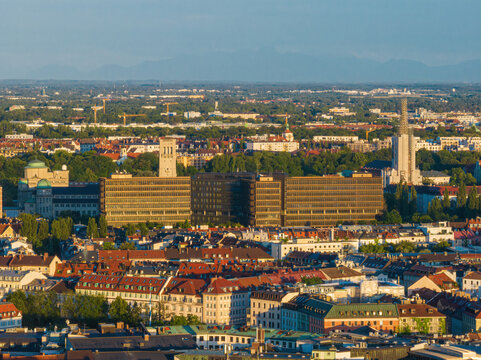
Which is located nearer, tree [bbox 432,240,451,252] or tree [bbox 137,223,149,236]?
tree [bbox 432,240,451,252]

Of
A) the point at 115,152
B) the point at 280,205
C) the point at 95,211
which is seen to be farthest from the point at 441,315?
the point at 115,152

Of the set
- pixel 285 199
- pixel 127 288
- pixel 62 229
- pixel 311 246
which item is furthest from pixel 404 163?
pixel 127 288

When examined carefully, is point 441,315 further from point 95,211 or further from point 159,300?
point 95,211

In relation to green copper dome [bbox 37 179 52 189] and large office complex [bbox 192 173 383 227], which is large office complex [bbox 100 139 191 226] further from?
green copper dome [bbox 37 179 52 189]

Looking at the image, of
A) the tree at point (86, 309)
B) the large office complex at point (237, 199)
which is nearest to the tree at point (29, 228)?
the large office complex at point (237, 199)

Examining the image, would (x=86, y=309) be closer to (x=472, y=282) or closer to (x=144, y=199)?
(x=472, y=282)

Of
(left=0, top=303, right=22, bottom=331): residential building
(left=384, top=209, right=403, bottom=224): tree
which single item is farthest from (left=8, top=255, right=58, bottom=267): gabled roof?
(left=384, top=209, right=403, bottom=224): tree

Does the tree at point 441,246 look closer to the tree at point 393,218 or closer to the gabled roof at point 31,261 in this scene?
the tree at point 393,218
